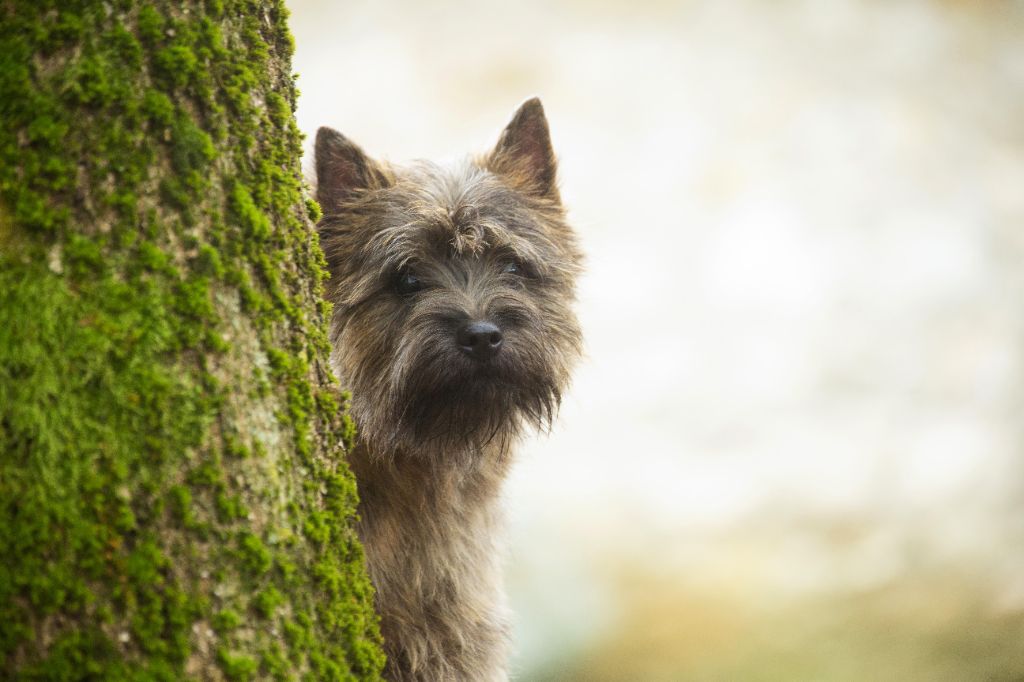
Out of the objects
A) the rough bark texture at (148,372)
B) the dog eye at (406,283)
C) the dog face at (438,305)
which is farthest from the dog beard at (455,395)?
the rough bark texture at (148,372)

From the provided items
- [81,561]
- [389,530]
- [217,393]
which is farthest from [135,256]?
[389,530]

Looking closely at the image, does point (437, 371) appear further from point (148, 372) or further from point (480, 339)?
point (148, 372)

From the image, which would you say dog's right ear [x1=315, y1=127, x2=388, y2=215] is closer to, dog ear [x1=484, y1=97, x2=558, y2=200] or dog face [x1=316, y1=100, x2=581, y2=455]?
dog face [x1=316, y1=100, x2=581, y2=455]

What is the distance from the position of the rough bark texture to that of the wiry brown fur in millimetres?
1434

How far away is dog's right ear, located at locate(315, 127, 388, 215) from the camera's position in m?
3.68

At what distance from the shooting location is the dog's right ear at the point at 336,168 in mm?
3676

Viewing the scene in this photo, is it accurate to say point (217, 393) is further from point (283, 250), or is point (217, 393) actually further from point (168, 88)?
point (168, 88)

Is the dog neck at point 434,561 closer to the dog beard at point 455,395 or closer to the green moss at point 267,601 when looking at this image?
the dog beard at point 455,395

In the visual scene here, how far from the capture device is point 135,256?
158 centimetres

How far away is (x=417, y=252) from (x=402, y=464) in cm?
88

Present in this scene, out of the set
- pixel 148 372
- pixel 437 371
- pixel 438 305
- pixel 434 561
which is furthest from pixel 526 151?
pixel 148 372

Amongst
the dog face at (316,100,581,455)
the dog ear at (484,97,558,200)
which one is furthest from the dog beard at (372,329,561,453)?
the dog ear at (484,97,558,200)

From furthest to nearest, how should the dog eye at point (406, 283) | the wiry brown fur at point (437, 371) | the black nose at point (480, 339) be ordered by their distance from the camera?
the dog eye at point (406, 283) < the black nose at point (480, 339) < the wiry brown fur at point (437, 371)

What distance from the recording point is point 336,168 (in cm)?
372
